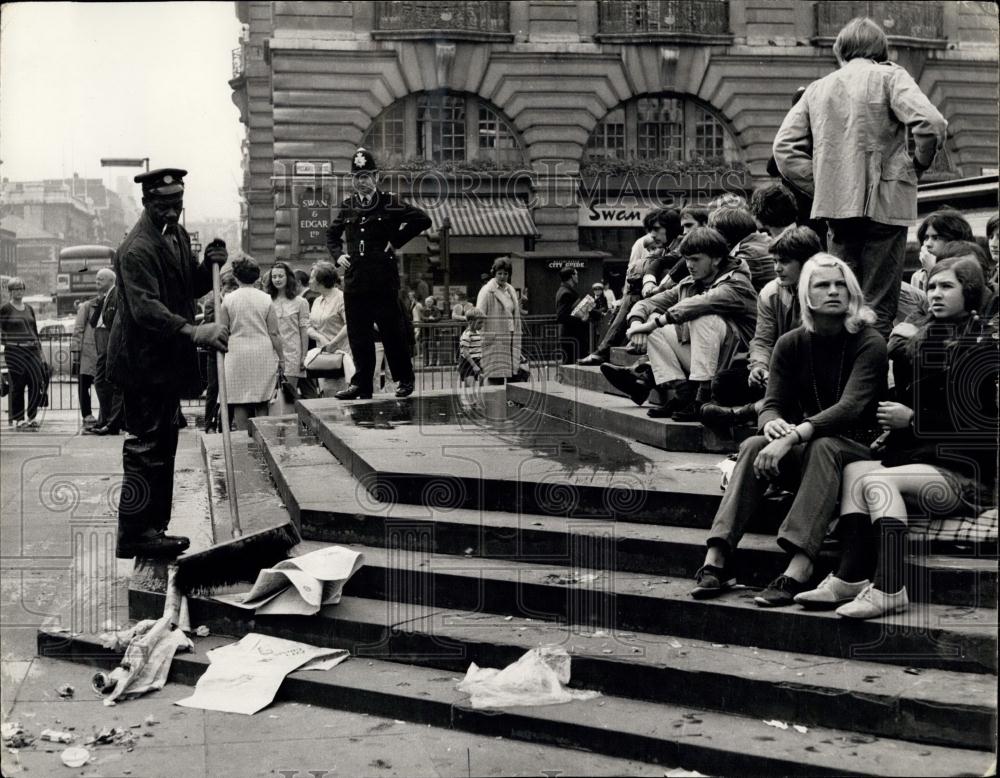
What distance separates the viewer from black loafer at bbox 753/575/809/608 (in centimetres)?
524

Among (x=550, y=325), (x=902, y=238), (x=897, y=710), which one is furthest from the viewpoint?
(x=550, y=325)

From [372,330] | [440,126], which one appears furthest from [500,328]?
[440,126]

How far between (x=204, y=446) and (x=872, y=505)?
7.90 m

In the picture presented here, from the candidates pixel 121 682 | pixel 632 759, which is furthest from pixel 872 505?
pixel 121 682

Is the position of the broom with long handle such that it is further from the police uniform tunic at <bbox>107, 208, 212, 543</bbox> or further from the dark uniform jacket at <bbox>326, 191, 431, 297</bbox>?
the dark uniform jacket at <bbox>326, 191, 431, 297</bbox>

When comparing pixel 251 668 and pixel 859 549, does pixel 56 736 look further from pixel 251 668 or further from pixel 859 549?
pixel 859 549

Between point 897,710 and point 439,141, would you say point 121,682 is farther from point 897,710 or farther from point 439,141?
point 439,141

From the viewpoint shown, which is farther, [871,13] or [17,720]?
[871,13]

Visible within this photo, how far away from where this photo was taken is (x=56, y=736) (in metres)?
5.27

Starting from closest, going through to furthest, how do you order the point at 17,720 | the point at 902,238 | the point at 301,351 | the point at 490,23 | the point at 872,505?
the point at 872,505
the point at 17,720
the point at 902,238
the point at 301,351
the point at 490,23

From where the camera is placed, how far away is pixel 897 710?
4.66 meters

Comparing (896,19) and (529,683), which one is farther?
(896,19)

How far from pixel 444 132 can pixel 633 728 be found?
27.1 m

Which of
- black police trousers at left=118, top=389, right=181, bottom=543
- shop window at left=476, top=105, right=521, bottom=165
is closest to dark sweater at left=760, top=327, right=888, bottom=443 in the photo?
black police trousers at left=118, top=389, right=181, bottom=543
